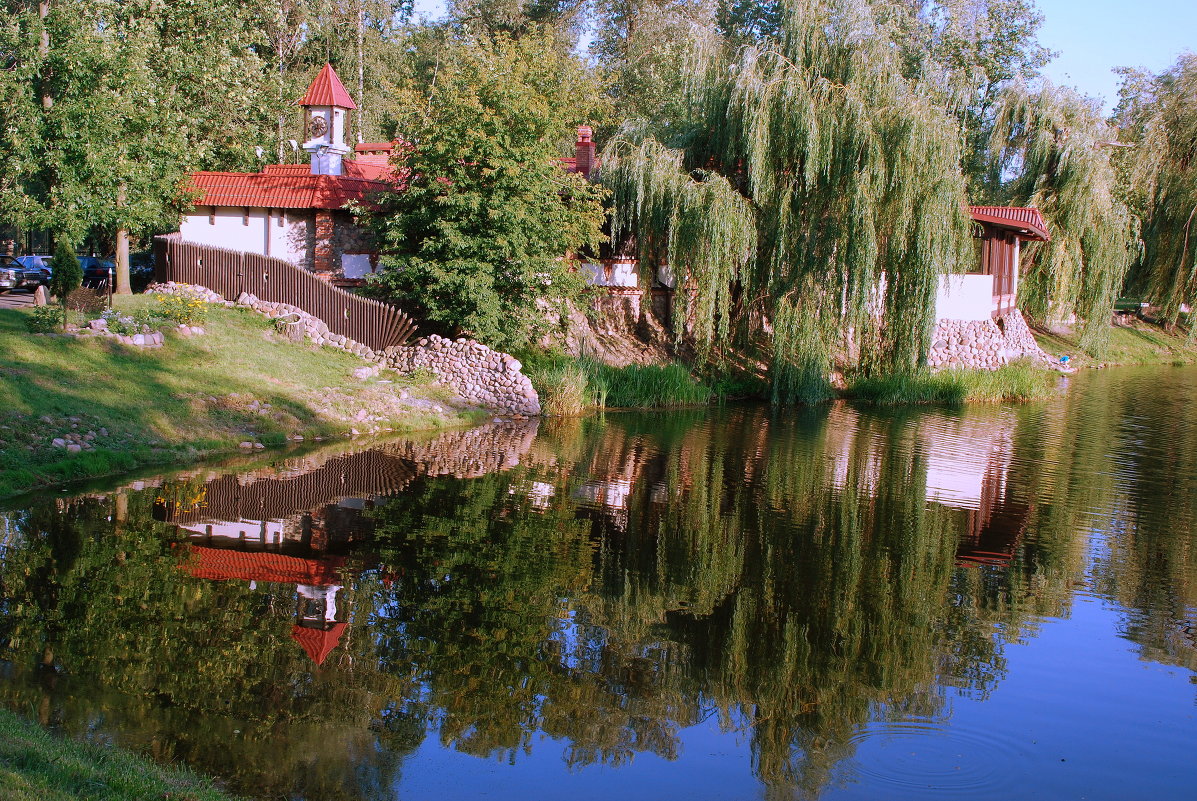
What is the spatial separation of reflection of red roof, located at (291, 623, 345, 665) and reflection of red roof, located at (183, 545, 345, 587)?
1363 mm

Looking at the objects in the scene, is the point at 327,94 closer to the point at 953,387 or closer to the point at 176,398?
the point at 176,398

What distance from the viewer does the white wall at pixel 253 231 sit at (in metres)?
27.9

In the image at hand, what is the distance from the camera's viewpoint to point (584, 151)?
30062 mm

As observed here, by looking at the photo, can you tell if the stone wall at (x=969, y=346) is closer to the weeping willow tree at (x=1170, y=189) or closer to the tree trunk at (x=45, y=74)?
the weeping willow tree at (x=1170, y=189)

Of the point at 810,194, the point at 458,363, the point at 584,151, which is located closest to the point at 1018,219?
the point at 810,194

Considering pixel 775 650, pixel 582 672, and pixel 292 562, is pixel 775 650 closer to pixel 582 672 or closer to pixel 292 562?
pixel 582 672

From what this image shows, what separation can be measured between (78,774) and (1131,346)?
43.8 metres

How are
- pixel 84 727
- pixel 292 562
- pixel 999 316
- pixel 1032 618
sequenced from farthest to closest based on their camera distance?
pixel 999 316 → pixel 292 562 → pixel 1032 618 → pixel 84 727

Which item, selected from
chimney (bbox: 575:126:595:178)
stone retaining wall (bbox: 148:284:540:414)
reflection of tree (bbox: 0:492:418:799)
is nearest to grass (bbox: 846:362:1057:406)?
stone retaining wall (bbox: 148:284:540:414)

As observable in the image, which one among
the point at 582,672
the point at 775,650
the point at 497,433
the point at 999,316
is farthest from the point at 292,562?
the point at 999,316

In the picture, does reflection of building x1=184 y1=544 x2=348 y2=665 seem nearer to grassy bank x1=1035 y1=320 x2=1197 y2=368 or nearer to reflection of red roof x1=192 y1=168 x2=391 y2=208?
reflection of red roof x1=192 y1=168 x2=391 y2=208

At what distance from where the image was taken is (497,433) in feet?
67.5

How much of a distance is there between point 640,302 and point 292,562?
715 inches

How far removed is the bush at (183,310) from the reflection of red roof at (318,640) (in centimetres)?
1353
